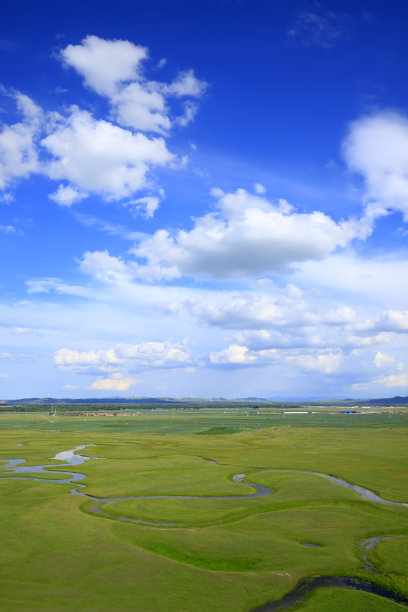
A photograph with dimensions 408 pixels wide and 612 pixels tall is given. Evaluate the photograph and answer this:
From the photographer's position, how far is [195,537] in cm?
3881

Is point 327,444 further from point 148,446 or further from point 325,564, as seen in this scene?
point 325,564

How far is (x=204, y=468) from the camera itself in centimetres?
7862

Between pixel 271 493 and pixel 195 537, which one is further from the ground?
pixel 195 537

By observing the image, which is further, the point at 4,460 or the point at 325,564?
the point at 4,460

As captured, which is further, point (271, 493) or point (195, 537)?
point (271, 493)

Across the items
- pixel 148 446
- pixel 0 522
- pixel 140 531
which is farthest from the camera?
pixel 148 446

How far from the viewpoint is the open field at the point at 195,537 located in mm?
27828

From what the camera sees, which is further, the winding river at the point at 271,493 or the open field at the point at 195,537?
the winding river at the point at 271,493

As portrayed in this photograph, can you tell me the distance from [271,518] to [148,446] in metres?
74.6

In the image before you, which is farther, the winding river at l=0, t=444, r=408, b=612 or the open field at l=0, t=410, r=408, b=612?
the winding river at l=0, t=444, r=408, b=612

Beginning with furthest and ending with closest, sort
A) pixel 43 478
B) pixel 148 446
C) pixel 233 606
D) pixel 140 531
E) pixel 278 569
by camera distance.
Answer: pixel 148 446
pixel 43 478
pixel 140 531
pixel 278 569
pixel 233 606

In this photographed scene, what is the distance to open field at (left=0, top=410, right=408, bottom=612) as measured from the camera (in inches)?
1096

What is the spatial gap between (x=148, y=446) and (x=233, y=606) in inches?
3627

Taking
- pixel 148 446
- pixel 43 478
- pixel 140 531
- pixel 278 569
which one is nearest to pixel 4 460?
pixel 43 478
